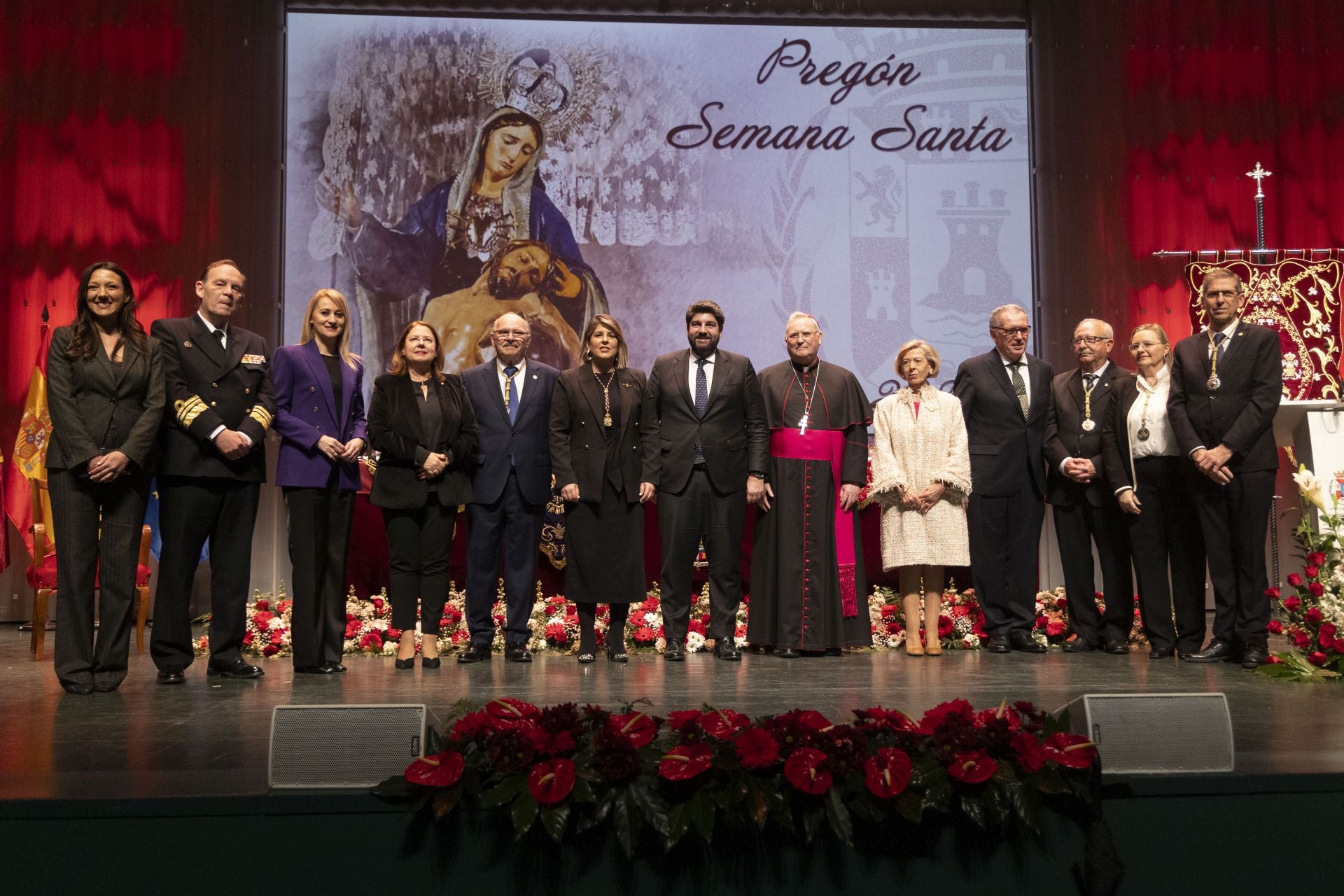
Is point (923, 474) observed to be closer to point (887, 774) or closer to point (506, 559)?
point (506, 559)

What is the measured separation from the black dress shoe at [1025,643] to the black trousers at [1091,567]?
0.25 m

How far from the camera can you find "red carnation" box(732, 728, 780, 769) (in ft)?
6.62

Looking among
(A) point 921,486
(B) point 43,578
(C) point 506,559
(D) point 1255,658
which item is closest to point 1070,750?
(D) point 1255,658

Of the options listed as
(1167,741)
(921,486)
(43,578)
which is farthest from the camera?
(921,486)

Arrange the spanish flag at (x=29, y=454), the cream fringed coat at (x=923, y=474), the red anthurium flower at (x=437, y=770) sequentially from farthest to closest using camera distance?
the spanish flag at (x=29, y=454) < the cream fringed coat at (x=923, y=474) < the red anthurium flower at (x=437, y=770)

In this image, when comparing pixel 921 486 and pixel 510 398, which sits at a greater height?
pixel 510 398

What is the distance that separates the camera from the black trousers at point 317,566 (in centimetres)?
464

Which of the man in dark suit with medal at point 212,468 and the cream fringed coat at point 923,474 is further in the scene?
the cream fringed coat at point 923,474

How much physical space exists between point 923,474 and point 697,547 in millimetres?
1221

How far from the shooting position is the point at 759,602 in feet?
17.8

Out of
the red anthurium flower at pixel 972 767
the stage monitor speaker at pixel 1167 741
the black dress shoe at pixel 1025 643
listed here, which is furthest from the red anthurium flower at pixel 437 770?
the black dress shoe at pixel 1025 643

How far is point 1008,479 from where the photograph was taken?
5570mm

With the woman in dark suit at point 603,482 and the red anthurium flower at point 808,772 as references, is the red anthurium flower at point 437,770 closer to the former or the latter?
the red anthurium flower at point 808,772

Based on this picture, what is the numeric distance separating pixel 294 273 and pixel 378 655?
3.07 metres
